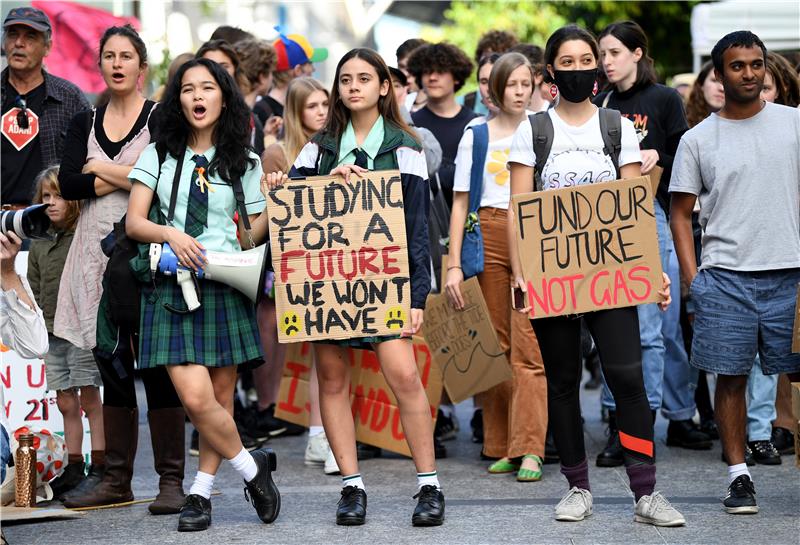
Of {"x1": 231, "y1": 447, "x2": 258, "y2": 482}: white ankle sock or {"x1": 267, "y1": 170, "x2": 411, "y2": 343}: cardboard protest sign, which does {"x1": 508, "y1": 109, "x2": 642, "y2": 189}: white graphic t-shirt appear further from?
{"x1": 231, "y1": 447, "x2": 258, "y2": 482}: white ankle sock

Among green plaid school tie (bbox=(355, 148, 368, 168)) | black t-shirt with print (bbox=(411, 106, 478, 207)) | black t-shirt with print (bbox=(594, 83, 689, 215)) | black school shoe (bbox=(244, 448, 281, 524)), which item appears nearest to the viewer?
black school shoe (bbox=(244, 448, 281, 524))

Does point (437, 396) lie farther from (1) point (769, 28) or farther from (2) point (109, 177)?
(1) point (769, 28)

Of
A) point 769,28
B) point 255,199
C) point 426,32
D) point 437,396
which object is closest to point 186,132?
point 255,199

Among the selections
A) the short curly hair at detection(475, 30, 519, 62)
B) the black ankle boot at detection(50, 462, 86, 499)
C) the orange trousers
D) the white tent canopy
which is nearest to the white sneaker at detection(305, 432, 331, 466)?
the orange trousers

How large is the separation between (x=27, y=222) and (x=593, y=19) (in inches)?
855

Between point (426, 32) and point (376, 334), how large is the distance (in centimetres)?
2477

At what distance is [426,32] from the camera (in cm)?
2998

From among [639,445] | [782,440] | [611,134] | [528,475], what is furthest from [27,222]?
[782,440]

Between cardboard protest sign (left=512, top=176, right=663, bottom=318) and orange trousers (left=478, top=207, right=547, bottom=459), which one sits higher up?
cardboard protest sign (left=512, top=176, right=663, bottom=318)

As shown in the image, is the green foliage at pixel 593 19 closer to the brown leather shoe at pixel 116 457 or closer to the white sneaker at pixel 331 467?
the white sneaker at pixel 331 467

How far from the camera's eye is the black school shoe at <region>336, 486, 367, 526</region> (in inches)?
233

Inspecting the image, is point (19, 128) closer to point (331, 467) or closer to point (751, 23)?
point (331, 467)

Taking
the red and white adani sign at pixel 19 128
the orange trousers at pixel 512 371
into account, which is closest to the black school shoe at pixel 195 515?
the orange trousers at pixel 512 371

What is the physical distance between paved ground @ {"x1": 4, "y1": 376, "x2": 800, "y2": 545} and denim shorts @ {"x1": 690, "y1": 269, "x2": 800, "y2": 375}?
694 millimetres
